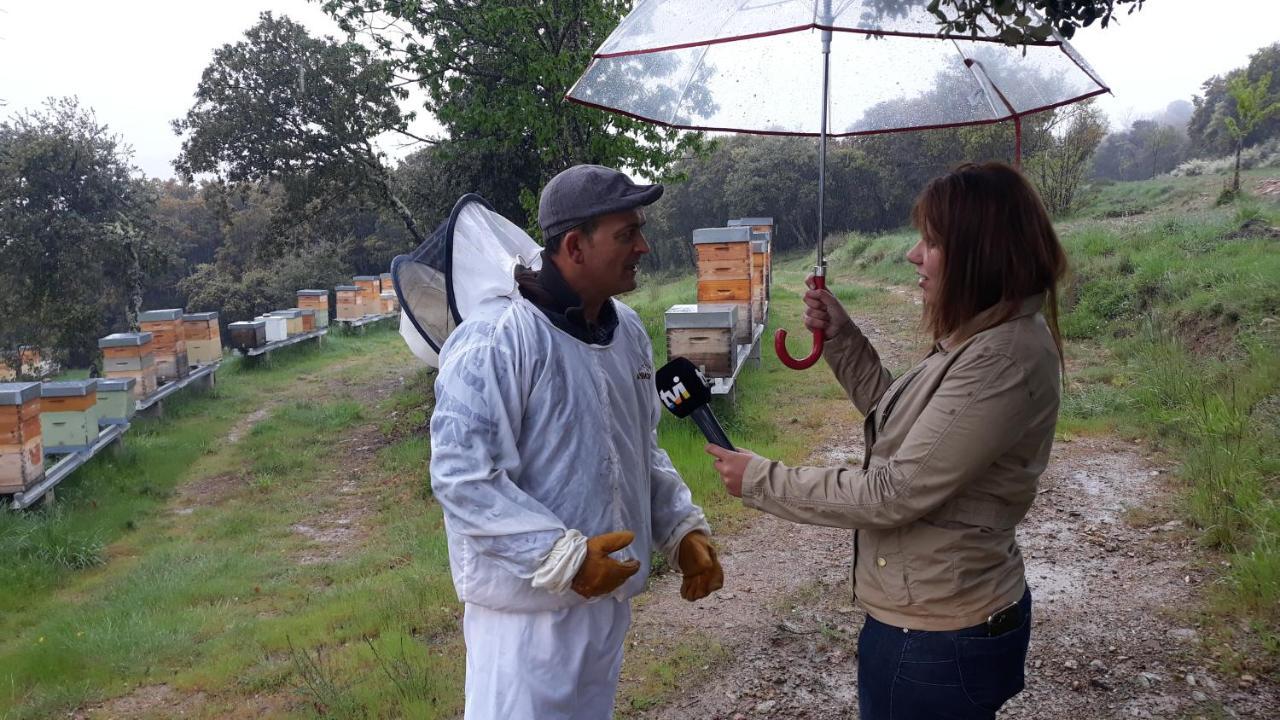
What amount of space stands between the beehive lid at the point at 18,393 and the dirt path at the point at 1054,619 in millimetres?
5206

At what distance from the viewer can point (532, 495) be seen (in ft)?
5.61

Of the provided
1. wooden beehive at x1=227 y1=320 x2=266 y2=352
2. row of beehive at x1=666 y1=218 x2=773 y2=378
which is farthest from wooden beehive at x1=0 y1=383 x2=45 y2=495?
wooden beehive at x1=227 y1=320 x2=266 y2=352

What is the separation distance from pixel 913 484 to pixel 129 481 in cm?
862

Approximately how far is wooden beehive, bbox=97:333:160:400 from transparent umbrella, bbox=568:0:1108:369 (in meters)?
9.56

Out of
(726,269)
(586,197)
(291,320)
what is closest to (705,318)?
(726,269)

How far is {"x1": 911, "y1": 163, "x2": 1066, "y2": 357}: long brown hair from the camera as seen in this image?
1.55 m

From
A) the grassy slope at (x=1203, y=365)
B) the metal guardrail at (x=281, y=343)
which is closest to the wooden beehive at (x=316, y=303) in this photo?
the metal guardrail at (x=281, y=343)

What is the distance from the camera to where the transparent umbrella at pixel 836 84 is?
7.47 feet

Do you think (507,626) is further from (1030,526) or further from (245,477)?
(245,477)

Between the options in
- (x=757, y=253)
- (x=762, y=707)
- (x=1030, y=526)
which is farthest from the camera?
(x=757, y=253)

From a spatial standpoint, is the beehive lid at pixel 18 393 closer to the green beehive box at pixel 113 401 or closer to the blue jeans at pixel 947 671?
the green beehive box at pixel 113 401

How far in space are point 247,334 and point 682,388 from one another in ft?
45.6

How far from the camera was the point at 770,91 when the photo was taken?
2480 millimetres

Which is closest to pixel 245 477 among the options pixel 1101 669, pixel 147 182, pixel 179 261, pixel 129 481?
pixel 129 481
